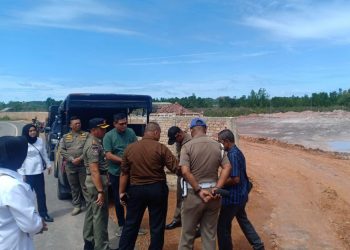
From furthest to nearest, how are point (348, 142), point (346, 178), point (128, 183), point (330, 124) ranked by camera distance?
point (330, 124)
point (348, 142)
point (346, 178)
point (128, 183)

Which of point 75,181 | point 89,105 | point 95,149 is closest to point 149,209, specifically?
point 95,149

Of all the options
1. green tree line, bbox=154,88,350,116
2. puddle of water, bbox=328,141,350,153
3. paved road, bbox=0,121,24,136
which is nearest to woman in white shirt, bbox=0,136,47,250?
puddle of water, bbox=328,141,350,153

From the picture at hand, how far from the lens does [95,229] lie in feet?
18.7

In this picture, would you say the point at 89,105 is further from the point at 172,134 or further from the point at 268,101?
the point at 268,101

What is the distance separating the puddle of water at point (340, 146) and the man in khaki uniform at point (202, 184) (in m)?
18.0

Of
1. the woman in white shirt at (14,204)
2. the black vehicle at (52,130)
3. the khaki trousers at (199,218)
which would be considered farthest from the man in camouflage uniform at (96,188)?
the black vehicle at (52,130)

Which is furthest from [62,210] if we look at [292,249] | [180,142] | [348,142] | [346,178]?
[348,142]

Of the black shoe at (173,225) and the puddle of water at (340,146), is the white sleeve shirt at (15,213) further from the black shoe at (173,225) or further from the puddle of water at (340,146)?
the puddle of water at (340,146)

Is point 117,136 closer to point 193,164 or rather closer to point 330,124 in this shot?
point 193,164

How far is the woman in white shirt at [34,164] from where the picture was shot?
7.56 meters

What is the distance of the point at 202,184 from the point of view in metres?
5.02

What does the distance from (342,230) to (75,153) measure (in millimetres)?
5073

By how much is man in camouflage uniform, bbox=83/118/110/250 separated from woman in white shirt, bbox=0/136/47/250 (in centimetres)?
243

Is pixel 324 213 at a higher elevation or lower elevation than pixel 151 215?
lower
